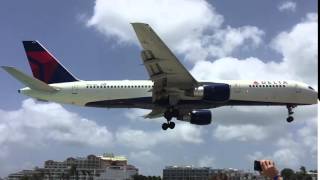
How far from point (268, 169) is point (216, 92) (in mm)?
30191

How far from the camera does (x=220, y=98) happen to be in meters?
40.3

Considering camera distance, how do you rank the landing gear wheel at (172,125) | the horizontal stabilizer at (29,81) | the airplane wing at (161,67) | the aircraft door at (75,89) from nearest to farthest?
the airplane wing at (161,67), the horizontal stabilizer at (29,81), the landing gear wheel at (172,125), the aircraft door at (75,89)

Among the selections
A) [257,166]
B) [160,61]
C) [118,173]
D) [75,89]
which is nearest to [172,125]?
[160,61]

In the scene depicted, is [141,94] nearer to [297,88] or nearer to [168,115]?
[168,115]

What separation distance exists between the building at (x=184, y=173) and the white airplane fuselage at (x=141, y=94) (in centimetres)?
14463

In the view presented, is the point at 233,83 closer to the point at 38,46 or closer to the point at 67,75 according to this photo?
the point at 67,75

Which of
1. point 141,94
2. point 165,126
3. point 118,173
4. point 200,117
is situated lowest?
point 118,173

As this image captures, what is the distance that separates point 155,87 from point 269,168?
3243 centimetres

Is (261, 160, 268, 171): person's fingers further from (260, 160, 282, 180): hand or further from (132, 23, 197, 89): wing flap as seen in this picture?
(132, 23, 197, 89): wing flap

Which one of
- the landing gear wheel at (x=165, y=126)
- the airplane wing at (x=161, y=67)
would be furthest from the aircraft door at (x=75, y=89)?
the landing gear wheel at (x=165, y=126)

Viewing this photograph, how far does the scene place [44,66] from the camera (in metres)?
47.8

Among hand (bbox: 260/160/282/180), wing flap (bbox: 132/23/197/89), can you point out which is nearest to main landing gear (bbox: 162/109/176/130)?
A: wing flap (bbox: 132/23/197/89)

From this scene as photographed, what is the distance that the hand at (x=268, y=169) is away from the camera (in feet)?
32.9

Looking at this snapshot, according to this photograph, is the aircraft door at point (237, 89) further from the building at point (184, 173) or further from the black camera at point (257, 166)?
the building at point (184, 173)
